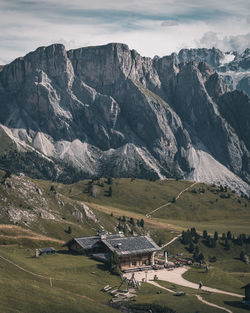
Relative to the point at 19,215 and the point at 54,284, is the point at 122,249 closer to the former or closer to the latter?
the point at 54,284

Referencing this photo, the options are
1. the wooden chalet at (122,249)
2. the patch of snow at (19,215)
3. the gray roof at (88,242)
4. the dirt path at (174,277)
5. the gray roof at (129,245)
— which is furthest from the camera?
the patch of snow at (19,215)

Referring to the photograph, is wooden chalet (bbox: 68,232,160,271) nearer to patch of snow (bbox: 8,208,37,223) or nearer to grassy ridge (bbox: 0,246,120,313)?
grassy ridge (bbox: 0,246,120,313)

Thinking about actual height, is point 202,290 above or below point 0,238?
below

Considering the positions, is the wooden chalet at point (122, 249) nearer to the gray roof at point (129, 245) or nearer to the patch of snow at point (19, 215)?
the gray roof at point (129, 245)

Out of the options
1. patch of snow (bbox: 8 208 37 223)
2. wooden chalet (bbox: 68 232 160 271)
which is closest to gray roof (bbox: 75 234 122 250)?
wooden chalet (bbox: 68 232 160 271)

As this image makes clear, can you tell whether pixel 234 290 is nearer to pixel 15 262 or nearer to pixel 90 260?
pixel 90 260

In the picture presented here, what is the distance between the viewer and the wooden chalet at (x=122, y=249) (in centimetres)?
11462

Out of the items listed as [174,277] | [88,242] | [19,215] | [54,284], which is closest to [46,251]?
[88,242]

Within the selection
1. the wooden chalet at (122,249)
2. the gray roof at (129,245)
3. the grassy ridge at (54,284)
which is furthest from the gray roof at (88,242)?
the grassy ridge at (54,284)

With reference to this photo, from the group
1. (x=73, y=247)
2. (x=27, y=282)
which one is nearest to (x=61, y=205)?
(x=73, y=247)

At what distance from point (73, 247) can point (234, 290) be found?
4123cm

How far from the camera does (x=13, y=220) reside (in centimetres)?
15500

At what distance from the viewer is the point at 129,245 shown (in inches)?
4692

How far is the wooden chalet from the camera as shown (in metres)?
115
